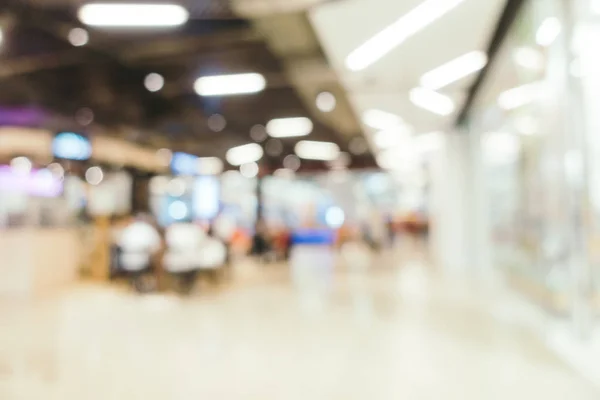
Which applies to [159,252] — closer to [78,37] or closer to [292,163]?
[78,37]

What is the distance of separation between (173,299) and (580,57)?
21.5ft

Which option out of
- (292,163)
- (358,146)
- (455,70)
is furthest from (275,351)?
(292,163)

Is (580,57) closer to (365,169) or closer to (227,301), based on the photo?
(227,301)

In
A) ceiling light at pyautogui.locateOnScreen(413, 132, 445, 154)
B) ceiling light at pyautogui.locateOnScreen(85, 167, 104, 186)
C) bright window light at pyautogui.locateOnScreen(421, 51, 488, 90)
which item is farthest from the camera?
ceiling light at pyautogui.locateOnScreen(413, 132, 445, 154)

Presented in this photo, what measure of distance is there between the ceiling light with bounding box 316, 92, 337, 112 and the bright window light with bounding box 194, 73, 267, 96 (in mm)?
1383

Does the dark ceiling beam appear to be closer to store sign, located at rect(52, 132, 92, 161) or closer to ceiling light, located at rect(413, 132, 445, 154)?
ceiling light, located at rect(413, 132, 445, 154)

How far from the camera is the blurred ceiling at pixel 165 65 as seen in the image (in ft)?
19.6

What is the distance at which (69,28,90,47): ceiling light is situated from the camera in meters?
6.48

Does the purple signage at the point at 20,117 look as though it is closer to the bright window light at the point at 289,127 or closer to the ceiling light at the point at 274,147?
the bright window light at the point at 289,127

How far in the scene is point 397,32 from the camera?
605 centimetres

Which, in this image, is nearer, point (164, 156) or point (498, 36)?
point (498, 36)

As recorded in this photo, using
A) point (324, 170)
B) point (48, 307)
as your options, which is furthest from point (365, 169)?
point (48, 307)

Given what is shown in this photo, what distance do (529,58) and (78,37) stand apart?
5.84m

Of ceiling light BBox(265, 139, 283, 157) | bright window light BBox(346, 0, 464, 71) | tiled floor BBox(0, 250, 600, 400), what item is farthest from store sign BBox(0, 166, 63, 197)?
bright window light BBox(346, 0, 464, 71)
